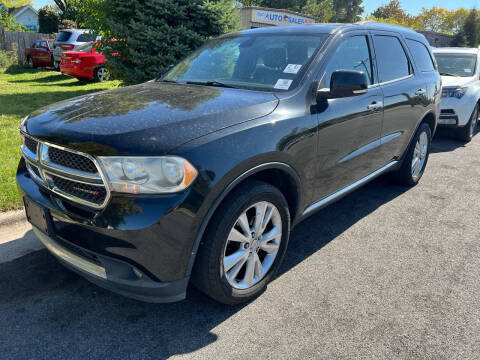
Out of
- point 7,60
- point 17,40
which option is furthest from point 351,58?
point 17,40

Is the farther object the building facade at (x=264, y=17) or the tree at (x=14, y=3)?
the tree at (x=14, y=3)

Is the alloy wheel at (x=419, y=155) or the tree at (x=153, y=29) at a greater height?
the tree at (x=153, y=29)

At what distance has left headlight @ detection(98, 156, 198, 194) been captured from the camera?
201cm

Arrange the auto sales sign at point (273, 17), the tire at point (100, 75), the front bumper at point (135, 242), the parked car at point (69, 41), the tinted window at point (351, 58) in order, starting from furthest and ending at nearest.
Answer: the auto sales sign at point (273, 17)
the parked car at point (69, 41)
the tire at point (100, 75)
the tinted window at point (351, 58)
the front bumper at point (135, 242)

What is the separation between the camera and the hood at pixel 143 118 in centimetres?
206

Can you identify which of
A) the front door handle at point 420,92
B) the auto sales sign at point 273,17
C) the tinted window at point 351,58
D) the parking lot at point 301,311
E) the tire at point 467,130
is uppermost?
the auto sales sign at point 273,17

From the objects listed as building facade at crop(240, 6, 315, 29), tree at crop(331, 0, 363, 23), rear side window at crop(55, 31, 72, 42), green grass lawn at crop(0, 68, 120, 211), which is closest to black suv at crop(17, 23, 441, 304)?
green grass lawn at crop(0, 68, 120, 211)

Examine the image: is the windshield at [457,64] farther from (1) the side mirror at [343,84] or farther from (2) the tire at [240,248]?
(2) the tire at [240,248]

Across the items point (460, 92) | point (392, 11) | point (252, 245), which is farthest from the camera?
point (392, 11)

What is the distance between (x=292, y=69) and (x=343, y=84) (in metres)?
0.40

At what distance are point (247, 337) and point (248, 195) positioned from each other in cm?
85

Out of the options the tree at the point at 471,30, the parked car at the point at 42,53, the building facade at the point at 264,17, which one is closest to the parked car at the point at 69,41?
the parked car at the point at 42,53

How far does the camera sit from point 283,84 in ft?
9.57

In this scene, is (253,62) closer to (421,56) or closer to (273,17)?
(421,56)
